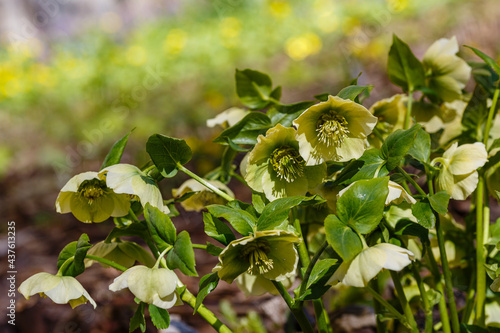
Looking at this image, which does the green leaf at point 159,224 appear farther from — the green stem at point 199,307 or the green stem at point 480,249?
the green stem at point 480,249

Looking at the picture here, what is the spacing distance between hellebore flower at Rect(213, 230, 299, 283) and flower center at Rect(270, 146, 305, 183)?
84 mm

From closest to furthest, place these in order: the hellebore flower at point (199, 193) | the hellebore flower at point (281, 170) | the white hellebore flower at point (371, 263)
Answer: the white hellebore flower at point (371, 263) < the hellebore flower at point (281, 170) < the hellebore flower at point (199, 193)

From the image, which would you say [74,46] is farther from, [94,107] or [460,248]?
[460,248]

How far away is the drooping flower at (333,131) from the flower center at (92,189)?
265 millimetres

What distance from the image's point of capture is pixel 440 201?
0.57 m

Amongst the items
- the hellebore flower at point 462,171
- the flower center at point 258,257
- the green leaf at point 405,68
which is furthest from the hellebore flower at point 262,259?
the green leaf at point 405,68

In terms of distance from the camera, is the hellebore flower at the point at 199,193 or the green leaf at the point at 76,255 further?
the hellebore flower at the point at 199,193

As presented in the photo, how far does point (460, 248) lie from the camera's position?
0.79m

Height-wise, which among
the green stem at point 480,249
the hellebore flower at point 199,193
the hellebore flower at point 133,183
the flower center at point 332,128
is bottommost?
the green stem at point 480,249

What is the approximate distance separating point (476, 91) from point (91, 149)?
7.95 ft

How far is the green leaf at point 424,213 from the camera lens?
56 centimetres

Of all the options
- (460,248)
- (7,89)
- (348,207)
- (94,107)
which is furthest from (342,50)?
(348,207)

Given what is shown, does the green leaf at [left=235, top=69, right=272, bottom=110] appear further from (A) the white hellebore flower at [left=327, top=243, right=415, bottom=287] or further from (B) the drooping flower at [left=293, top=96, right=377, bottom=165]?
(A) the white hellebore flower at [left=327, top=243, right=415, bottom=287]

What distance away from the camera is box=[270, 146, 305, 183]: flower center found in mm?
619
